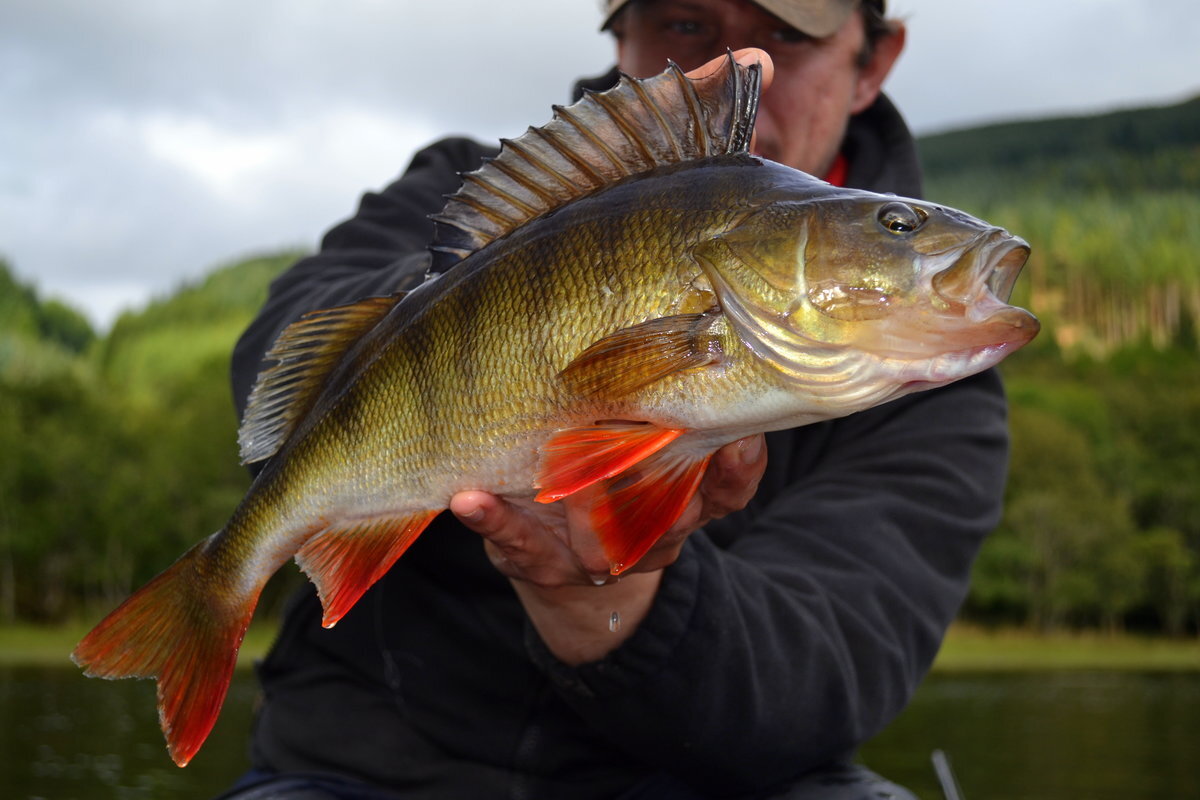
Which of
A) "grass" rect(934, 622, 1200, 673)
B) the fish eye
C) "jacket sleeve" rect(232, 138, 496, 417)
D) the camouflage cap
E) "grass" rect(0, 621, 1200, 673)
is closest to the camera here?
the fish eye

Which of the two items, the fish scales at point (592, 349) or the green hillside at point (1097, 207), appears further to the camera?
the green hillside at point (1097, 207)

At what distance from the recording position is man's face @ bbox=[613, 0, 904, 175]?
3.66 metres

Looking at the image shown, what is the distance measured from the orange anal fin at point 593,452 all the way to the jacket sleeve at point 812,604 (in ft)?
2.42

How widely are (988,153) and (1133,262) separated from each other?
40.6 metres

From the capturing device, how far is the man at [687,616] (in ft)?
9.12

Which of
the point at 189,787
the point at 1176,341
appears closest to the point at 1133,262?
the point at 1176,341

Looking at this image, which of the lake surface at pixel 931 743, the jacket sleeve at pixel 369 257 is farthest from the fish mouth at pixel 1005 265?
the lake surface at pixel 931 743

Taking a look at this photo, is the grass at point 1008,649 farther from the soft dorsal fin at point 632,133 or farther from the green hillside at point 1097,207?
the green hillside at point 1097,207

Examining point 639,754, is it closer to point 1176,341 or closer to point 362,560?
point 362,560

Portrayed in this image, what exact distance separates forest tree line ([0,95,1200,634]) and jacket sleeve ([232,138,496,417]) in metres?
23.3

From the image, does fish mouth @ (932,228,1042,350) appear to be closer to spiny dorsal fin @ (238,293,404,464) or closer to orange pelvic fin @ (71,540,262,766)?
spiny dorsal fin @ (238,293,404,464)

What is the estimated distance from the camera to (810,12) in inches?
141

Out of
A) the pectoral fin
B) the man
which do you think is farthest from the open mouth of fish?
the man

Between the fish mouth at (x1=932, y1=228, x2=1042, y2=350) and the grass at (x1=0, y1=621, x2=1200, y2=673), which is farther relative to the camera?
the grass at (x1=0, y1=621, x2=1200, y2=673)
